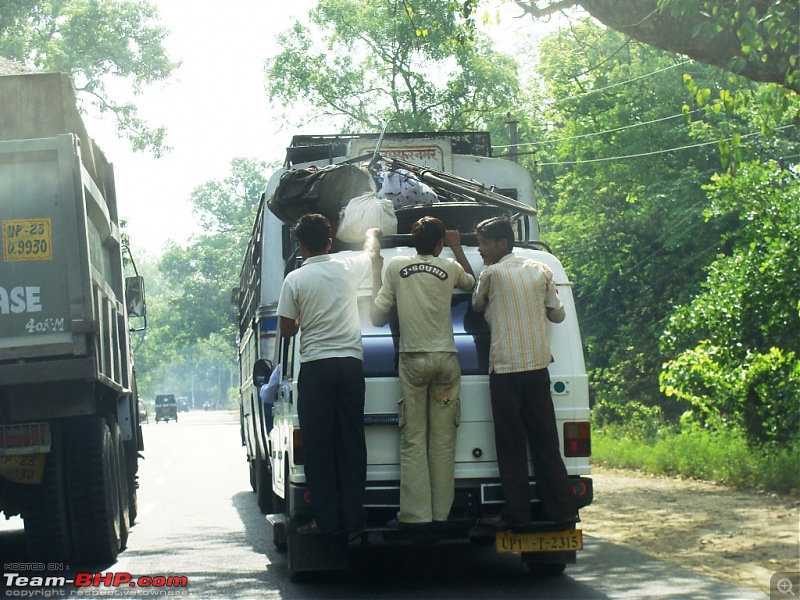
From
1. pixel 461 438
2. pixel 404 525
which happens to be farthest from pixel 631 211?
pixel 404 525

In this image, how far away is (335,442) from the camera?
729 cm

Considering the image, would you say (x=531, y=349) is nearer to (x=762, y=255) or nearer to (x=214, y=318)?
(x=762, y=255)

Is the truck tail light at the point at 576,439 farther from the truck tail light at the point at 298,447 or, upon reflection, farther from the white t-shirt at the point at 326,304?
the truck tail light at the point at 298,447

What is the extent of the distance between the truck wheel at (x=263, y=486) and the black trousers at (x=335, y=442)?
5.98 meters

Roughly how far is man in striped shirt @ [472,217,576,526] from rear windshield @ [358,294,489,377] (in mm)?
182

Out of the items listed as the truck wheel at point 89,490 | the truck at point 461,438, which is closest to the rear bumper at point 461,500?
the truck at point 461,438

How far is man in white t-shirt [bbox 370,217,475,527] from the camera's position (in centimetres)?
722

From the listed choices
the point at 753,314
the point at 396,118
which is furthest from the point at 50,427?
the point at 396,118

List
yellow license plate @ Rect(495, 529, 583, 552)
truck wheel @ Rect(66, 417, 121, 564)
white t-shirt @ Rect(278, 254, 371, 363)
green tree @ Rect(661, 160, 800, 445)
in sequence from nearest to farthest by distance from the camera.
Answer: yellow license plate @ Rect(495, 529, 583, 552)
white t-shirt @ Rect(278, 254, 371, 363)
truck wheel @ Rect(66, 417, 121, 564)
green tree @ Rect(661, 160, 800, 445)

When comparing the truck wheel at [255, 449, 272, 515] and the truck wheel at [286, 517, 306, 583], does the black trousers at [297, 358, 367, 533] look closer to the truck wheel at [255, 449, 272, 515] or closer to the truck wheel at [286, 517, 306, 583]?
the truck wheel at [286, 517, 306, 583]

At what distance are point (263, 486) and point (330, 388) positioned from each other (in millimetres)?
6559

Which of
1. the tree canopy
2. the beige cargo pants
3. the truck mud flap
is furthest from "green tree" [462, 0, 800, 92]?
the truck mud flap

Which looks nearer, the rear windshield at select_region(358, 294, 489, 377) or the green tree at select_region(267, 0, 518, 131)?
the rear windshield at select_region(358, 294, 489, 377)

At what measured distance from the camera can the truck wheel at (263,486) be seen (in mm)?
13297
